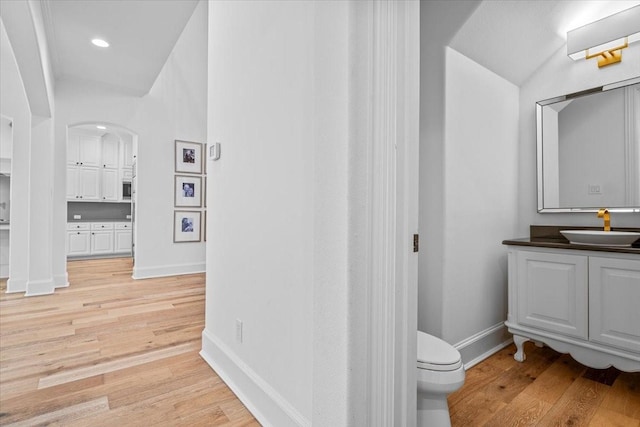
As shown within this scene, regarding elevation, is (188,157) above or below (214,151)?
above

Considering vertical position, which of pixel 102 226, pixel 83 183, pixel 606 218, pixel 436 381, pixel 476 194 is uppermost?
pixel 83 183

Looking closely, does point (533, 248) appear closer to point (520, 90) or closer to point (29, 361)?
point (520, 90)

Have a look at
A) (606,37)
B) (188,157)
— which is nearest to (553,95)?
(606,37)

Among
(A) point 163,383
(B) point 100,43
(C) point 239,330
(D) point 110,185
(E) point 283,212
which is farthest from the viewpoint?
(D) point 110,185

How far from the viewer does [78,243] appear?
6.62m

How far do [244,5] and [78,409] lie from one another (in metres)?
2.23

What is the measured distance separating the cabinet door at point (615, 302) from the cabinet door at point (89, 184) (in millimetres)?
8280

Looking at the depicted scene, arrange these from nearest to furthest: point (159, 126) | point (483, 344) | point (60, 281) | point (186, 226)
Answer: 1. point (483, 344)
2. point (60, 281)
3. point (159, 126)
4. point (186, 226)

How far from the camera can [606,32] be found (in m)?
2.05

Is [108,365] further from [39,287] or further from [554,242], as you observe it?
[554,242]

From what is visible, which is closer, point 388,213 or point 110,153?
point 388,213

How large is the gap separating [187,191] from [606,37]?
5.22m

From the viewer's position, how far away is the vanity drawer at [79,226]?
6.53 m

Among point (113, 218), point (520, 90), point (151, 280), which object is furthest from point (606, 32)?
point (113, 218)
